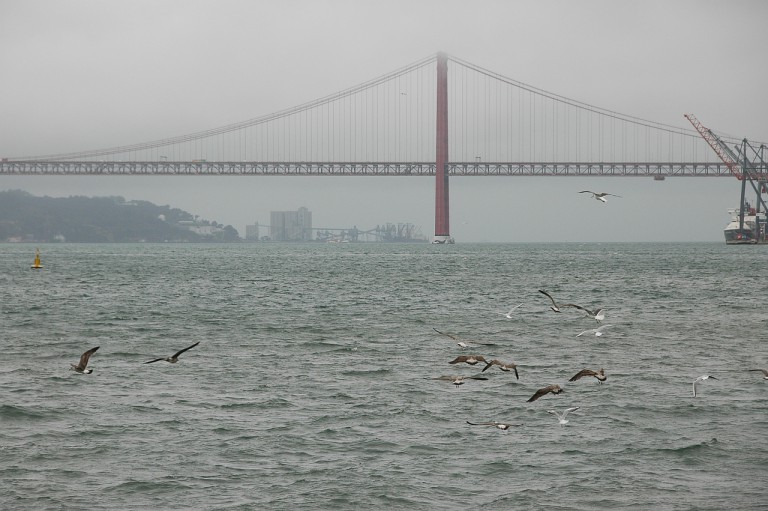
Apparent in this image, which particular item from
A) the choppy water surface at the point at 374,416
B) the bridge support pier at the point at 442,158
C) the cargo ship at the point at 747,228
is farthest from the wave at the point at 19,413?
the cargo ship at the point at 747,228

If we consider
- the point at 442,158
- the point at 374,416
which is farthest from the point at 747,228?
the point at 374,416

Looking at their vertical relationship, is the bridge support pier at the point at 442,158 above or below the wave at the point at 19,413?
above

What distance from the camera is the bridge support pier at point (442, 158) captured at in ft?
380

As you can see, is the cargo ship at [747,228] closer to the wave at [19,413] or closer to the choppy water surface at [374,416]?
the choppy water surface at [374,416]

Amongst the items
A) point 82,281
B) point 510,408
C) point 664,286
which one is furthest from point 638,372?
point 82,281

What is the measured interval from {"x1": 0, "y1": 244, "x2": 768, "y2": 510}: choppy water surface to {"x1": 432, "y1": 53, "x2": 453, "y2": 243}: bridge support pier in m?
84.2

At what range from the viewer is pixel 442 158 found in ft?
380

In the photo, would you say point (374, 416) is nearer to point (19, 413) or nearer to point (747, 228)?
point (19, 413)

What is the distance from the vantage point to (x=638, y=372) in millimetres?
19844

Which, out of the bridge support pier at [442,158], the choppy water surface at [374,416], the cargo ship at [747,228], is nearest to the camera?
the choppy water surface at [374,416]

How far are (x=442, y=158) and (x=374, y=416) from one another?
101309 millimetres

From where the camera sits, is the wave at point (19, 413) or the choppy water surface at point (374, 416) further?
the wave at point (19, 413)

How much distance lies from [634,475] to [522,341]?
13210 millimetres

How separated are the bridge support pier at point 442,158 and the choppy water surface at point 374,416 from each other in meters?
84.2
